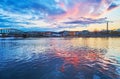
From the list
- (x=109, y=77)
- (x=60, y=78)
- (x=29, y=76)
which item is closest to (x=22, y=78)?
(x=29, y=76)

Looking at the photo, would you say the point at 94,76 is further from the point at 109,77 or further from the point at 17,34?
the point at 17,34

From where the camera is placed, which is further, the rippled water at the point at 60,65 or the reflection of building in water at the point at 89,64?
the reflection of building in water at the point at 89,64

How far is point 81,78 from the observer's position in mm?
9844

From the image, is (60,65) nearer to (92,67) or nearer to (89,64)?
(89,64)

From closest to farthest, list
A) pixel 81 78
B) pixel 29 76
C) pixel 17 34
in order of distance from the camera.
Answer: pixel 81 78, pixel 29 76, pixel 17 34

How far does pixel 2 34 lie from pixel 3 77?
20107 cm

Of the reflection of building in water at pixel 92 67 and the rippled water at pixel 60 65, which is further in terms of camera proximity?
the reflection of building in water at pixel 92 67

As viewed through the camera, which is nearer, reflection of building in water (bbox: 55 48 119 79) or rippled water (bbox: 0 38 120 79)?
rippled water (bbox: 0 38 120 79)

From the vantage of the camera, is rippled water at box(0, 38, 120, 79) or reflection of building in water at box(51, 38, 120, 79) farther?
reflection of building in water at box(51, 38, 120, 79)

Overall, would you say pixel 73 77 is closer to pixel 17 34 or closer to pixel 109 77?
pixel 109 77

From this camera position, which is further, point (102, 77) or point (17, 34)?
point (17, 34)

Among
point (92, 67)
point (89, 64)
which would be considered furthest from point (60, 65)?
point (92, 67)

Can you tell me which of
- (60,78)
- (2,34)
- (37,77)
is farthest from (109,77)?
(2,34)

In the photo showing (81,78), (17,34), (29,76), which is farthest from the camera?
(17,34)
